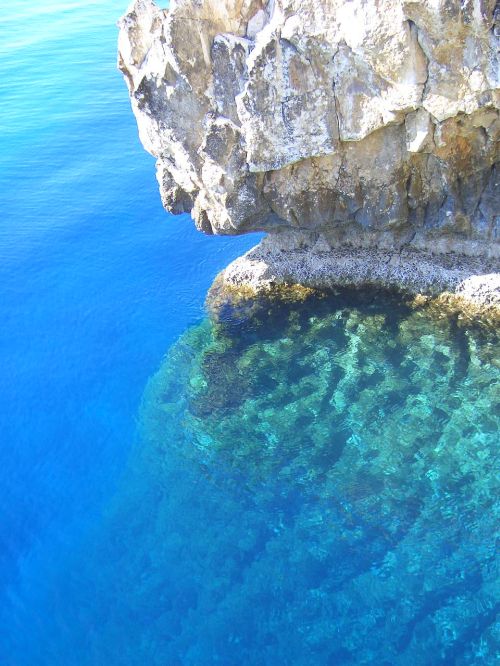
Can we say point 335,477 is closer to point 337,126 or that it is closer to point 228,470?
point 228,470

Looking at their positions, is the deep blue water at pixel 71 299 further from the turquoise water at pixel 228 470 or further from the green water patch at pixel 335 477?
the green water patch at pixel 335 477

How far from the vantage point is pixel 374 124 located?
24.2 metres

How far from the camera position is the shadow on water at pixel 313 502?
19.1 meters

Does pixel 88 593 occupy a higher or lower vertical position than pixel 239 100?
lower

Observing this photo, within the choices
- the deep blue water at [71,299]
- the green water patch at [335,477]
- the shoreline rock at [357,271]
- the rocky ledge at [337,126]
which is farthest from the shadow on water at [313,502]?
the rocky ledge at [337,126]

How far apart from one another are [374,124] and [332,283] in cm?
821

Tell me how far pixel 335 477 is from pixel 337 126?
12.7 meters

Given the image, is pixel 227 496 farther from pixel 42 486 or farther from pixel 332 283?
pixel 332 283

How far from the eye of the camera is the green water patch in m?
19.0

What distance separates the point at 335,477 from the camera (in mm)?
23031

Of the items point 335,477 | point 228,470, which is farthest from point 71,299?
point 335,477

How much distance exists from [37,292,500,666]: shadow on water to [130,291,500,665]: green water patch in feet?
0.19

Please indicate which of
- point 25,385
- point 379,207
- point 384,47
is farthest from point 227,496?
point 384,47

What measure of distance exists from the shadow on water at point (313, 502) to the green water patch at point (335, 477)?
6 centimetres
